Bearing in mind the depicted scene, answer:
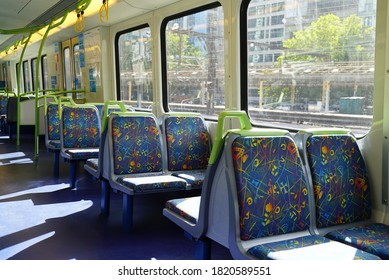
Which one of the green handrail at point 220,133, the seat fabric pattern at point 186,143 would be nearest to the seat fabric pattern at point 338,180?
the green handrail at point 220,133

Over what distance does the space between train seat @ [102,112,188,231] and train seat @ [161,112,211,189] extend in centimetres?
10

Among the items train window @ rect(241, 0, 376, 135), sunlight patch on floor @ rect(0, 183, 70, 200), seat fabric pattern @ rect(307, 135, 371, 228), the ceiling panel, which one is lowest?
sunlight patch on floor @ rect(0, 183, 70, 200)

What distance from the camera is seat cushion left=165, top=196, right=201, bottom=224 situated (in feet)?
8.44

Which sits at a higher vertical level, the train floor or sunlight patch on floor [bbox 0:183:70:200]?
sunlight patch on floor [bbox 0:183:70:200]

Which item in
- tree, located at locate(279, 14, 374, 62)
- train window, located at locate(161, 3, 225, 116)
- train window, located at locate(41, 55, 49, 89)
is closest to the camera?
tree, located at locate(279, 14, 374, 62)

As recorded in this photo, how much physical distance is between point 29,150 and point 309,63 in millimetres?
6579

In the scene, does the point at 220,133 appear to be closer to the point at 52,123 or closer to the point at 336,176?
the point at 336,176

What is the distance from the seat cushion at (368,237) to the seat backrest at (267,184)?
199mm

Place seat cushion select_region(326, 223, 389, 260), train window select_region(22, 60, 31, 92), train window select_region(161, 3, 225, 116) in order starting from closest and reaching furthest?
seat cushion select_region(326, 223, 389, 260), train window select_region(161, 3, 225, 116), train window select_region(22, 60, 31, 92)

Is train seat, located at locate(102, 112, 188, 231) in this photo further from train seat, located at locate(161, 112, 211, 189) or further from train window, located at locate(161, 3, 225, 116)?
train window, located at locate(161, 3, 225, 116)

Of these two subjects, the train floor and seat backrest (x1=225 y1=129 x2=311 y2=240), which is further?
the train floor

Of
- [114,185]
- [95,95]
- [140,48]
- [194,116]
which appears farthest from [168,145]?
[95,95]

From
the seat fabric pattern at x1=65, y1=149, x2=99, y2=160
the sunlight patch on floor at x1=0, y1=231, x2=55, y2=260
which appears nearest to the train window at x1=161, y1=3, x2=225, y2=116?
the seat fabric pattern at x1=65, y1=149, x2=99, y2=160

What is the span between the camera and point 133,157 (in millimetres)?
3934
